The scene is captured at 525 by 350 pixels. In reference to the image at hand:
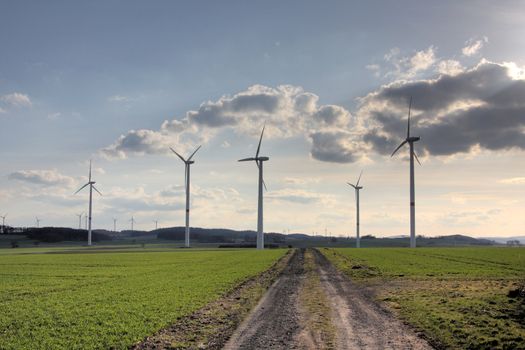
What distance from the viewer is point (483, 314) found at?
28219 mm

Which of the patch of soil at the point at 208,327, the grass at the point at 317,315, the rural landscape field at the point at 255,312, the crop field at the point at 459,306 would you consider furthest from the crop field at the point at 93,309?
the crop field at the point at 459,306

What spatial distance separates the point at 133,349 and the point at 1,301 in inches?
906

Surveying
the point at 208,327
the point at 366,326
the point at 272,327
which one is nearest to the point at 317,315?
the point at 366,326

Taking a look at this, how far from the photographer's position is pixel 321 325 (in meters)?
25.1

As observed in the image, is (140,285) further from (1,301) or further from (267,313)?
(267,313)

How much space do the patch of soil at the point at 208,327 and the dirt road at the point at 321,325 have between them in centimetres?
70

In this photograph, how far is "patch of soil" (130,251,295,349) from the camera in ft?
70.6

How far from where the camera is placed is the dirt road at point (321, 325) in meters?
21.1

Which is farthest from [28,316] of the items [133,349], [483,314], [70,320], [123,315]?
[483,314]

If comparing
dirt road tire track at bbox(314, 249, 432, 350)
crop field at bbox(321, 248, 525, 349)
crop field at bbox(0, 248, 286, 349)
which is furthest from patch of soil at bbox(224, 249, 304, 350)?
crop field at bbox(321, 248, 525, 349)

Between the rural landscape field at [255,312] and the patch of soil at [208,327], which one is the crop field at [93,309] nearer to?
the rural landscape field at [255,312]

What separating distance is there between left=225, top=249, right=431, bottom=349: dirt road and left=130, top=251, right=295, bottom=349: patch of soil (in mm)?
701

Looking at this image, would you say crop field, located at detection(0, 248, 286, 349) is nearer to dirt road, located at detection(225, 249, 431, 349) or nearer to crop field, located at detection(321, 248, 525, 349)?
dirt road, located at detection(225, 249, 431, 349)

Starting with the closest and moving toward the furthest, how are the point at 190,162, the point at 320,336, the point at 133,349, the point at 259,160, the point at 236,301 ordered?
the point at 133,349, the point at 320,336, the point at 236,301, the point at 259,160, the point at 190,162
